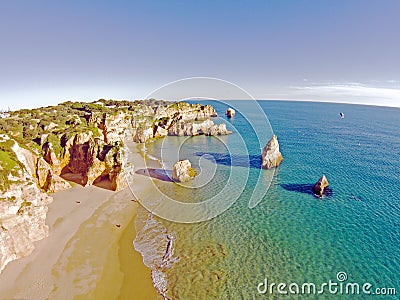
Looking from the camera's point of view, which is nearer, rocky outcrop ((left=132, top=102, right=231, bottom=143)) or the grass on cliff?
the grass on cliff

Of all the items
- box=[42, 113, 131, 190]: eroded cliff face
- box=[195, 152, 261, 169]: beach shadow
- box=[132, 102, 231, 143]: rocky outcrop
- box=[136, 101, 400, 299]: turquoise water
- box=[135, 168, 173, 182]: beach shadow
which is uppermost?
box=[132, 102, 231, 143]: rocky outcrop

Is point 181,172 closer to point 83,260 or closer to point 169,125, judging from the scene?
point 83,260

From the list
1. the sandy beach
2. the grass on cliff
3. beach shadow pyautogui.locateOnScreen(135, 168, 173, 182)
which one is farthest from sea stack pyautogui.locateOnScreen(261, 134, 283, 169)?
the grass on cliff

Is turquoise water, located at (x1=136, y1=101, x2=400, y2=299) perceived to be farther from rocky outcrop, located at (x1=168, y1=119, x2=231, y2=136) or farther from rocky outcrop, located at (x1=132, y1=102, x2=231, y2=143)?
rocky outcrop, located at (x1=168, y1=119, x2=231, y2=136)

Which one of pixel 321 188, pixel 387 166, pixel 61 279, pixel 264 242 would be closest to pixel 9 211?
pixel 61 279

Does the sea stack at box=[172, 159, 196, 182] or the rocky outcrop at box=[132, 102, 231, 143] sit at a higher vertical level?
the rocky outcrop at box=[132, 102, 231, 143]

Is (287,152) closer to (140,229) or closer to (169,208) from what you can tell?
(169,208)
